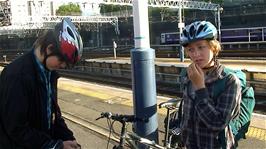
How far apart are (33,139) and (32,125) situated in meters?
0.13

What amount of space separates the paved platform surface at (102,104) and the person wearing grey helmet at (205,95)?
4143mm

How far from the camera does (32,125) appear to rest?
303 centimetres

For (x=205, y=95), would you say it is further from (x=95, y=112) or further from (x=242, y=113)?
(x=95, y=112)

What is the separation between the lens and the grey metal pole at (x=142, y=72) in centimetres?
591

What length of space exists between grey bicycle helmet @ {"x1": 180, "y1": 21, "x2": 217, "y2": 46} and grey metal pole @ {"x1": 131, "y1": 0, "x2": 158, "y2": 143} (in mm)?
2635

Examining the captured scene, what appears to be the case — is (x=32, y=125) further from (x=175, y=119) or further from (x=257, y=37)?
(x=257, y=37)

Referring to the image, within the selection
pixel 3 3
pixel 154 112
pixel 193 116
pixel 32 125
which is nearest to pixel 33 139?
pixel 32 125

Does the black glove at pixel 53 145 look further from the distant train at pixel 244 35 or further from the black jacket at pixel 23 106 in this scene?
the distant train at pixel 244 35

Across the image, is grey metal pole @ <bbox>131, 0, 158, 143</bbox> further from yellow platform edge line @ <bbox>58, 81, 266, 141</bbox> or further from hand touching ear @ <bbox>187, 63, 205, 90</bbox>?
hand touching ear @ <bbox>187, 63, 205, 90</bbox>

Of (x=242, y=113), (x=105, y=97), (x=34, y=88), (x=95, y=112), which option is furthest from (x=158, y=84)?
(x=34, y=88)

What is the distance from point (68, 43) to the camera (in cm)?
284

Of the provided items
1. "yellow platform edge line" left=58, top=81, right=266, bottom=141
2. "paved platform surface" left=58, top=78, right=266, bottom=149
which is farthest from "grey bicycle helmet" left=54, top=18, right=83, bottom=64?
"yellow platform edge line" left=58, top=81, right=266, bottom=141

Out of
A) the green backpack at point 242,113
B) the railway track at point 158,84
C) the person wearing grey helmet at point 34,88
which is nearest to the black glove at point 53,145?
the person wearing grey helmet at point 34,88

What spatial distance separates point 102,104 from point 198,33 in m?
9.49
